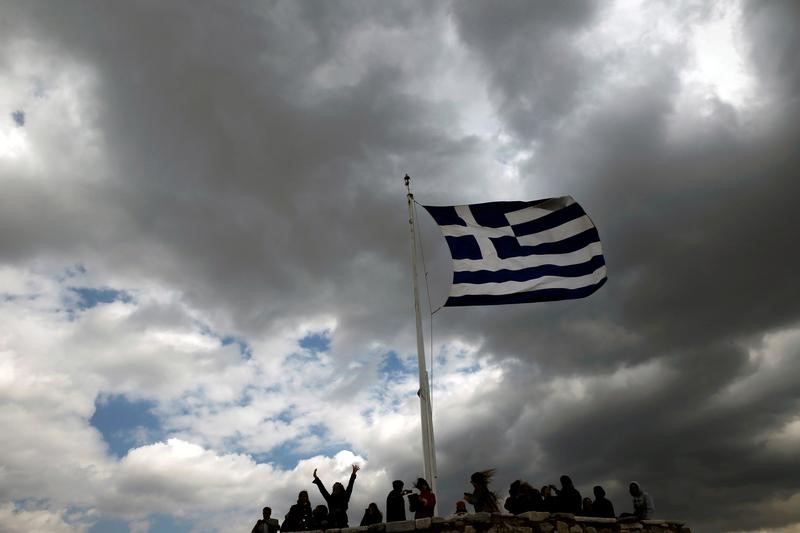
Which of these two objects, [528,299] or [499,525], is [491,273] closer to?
[528,299]

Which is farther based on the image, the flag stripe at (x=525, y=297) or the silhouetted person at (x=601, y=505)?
the flag stripe at (x=525, y=297)

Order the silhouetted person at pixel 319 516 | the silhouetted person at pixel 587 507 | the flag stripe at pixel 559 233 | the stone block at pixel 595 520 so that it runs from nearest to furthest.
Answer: the stone block at pixel 595 520, the silhouetted person at pixel 319 516, the silhouetted person at pixel 587 507, the flag stripe at pixel 559 233

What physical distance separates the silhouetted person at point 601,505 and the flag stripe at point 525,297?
203 inches

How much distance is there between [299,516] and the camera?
14.5m

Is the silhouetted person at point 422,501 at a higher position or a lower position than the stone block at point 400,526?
higher

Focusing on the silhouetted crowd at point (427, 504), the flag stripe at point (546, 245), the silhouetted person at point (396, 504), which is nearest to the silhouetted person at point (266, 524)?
the silhouetted crowd at point (427, 504)

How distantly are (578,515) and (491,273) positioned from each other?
6.56 metres

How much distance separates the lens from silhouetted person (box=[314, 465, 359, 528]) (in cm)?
1396

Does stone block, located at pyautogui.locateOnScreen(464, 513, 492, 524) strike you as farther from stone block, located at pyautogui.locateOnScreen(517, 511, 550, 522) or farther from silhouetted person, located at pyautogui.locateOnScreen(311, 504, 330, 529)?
silhouetted person, located at pyautogui.locateOnScreen(311, 504, 330, 529)

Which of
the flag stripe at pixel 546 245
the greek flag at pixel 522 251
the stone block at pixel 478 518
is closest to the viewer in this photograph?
the stone block at pixel 478 518

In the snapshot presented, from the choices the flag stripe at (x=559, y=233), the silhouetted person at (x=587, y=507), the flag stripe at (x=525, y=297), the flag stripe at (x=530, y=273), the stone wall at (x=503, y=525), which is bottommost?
the stone wall at (x=503, y=525)

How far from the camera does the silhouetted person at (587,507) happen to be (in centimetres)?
1478

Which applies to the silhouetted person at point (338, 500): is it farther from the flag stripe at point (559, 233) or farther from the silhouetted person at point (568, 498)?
the flag stripe at point (559, 233)

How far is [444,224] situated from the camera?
1806cm
